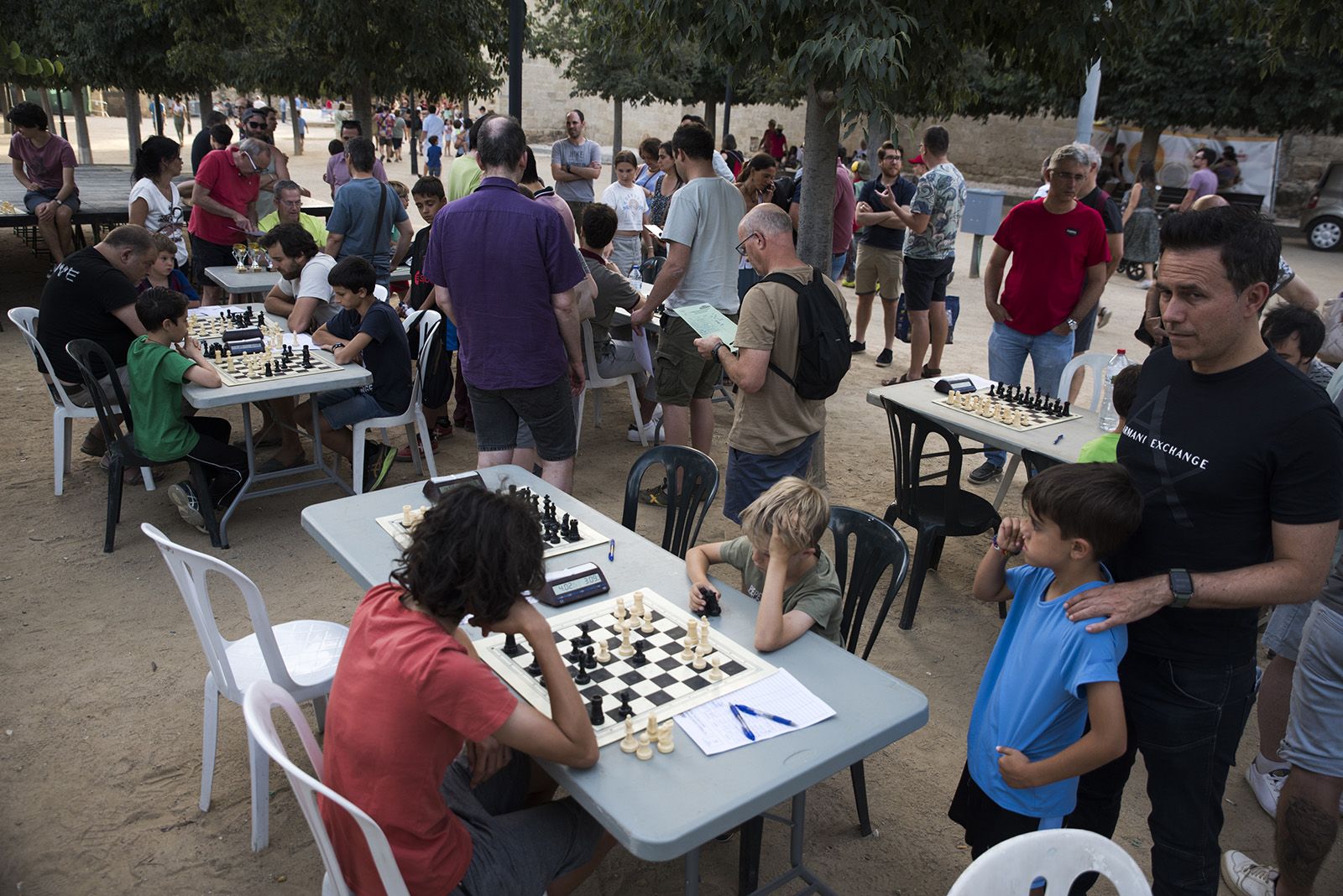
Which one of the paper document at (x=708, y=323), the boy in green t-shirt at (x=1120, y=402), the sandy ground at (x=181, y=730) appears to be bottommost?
the sandy ground at (x=181, y=730)

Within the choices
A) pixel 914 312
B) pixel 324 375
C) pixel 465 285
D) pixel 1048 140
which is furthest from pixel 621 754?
pixel 1048 140

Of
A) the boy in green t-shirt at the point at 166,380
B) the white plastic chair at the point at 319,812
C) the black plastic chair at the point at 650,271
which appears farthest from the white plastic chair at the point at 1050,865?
the black plastic chair at the point at 650,271

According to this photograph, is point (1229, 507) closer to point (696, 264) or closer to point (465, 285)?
point (465, 285)

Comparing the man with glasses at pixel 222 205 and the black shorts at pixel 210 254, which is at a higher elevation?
the man with glasses at pixel 222 205

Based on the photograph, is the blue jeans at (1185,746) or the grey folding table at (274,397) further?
the grey folding table at (274,397)

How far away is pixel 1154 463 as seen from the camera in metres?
2.26

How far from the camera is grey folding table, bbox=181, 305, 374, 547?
477 cm

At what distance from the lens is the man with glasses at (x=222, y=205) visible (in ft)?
26.2

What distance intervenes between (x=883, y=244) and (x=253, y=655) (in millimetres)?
7082

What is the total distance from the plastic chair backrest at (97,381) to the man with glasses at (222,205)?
3.16 meters

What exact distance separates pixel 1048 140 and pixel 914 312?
21190 millimetres

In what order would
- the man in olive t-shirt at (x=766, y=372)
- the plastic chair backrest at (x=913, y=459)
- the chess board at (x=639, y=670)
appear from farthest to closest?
1. the plastic chair backrest at (x=913, y=459)
2. the man in olive t-shirt at (x=766, y=372)
3. the chess board at (x=639, y=670)

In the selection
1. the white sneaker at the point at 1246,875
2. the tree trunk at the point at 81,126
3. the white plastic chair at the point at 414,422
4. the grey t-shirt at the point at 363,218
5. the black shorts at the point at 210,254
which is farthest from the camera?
the tree trunk at the point at 81,126

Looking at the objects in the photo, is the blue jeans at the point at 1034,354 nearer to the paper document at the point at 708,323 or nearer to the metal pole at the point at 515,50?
the paper document at the point at 708,323
